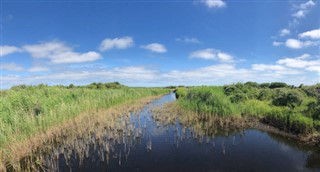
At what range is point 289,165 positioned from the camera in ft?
30.8

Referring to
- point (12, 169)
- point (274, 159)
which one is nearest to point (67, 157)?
point (12, 169)

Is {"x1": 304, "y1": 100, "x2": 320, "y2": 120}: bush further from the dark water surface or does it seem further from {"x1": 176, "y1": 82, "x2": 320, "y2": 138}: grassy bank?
the dark water surface

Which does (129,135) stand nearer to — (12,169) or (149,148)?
(149,148)

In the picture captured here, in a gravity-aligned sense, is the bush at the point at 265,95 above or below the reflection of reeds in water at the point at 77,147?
above

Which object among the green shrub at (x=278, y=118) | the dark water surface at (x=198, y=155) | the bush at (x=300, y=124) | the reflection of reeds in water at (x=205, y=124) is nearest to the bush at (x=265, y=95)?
the green shrub at (x=278, y=118)

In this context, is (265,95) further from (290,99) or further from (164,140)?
(164,140)

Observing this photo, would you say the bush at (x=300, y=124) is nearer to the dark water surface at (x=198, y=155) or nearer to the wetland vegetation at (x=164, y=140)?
the wetland vegetation at (x=164, y=140)

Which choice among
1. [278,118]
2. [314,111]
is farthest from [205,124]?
[314,111]

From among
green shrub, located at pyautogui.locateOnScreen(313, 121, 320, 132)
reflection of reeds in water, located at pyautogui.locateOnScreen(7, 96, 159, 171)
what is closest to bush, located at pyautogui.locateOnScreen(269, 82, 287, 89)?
green shrub, located at pyautogui.locateOnScreen(313, 121, 320, 132)

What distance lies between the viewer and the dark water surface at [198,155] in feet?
30.0

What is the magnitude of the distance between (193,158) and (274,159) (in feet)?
12.0

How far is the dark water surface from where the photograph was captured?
30.0 ft

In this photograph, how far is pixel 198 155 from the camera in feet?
34.3

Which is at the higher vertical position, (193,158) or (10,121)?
(10,121)
